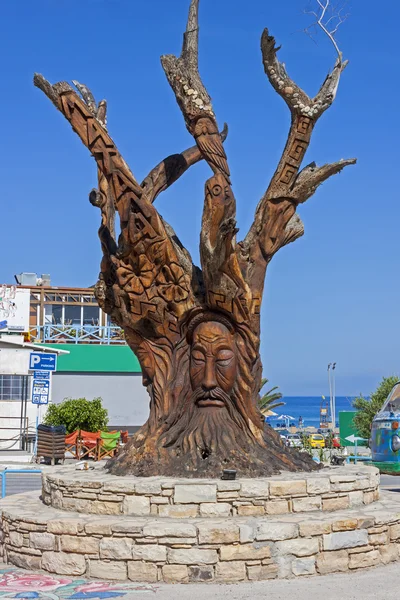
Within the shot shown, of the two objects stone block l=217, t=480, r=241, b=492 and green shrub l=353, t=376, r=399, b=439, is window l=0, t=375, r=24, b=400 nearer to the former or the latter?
green shrub l=353, t=376, r=399, b=439

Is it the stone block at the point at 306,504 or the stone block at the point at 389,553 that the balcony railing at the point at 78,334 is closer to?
the stone block at the point at 306,504

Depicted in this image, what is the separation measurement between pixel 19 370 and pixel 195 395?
17.6 metres

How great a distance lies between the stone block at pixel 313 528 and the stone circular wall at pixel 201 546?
0.04 ft

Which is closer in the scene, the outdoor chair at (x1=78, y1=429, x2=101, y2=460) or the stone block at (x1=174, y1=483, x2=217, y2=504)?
the stone block at (x1=174, y1=483, x2=217, y2=504)

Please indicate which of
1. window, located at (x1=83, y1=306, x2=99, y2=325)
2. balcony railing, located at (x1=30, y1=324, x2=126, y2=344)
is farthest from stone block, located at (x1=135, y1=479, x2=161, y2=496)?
window, located at (x1=83, y1=306, x2=99, y2=325)

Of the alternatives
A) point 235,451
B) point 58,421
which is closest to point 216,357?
point 235,451

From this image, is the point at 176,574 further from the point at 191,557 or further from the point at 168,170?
the point at 168,170

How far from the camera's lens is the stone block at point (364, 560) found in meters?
9.42

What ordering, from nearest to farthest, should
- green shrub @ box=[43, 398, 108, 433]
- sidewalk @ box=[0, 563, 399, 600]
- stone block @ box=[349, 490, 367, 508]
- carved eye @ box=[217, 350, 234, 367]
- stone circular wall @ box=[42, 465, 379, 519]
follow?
sidewalk @ box=[0, 563, 399, 600]
stone circular wall @ box=[42, 465, 379, 519]
stone block @ box=[349, 490, 367, 508]
carved eye @ box=[217, 350, 234, 367]
green shrub @ box=[43, 398, 108, 433]

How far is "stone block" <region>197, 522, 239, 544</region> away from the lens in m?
8.97

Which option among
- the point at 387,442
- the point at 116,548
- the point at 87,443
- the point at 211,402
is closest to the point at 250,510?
the point at 116,548

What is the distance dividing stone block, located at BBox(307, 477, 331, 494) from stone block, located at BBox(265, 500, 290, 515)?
384 mm

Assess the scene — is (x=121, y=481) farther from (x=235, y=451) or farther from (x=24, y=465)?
(x=24, y=465)

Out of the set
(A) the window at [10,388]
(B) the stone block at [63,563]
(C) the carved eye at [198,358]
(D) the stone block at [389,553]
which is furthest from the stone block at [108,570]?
(A) the window at [10,388]
